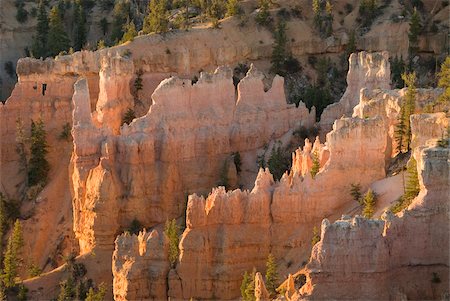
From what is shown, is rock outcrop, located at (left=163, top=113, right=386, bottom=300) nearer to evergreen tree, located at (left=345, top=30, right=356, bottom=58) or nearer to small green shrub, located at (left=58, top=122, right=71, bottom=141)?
small green shrub, located at (left=58, top=122, right=71, bottom=141)

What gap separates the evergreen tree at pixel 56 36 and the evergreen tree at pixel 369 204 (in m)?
32.6

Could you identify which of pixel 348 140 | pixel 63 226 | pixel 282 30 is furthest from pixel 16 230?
pixel 282 30

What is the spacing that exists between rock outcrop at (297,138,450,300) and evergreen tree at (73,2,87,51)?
40012 millimetres

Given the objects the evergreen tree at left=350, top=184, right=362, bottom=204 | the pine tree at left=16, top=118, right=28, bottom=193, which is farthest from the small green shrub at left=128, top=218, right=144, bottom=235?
the evergreen tree at left=350, top=184, right=362, bottom=204

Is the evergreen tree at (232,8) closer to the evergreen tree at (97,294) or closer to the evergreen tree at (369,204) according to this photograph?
the evergreen tree at (97,294)

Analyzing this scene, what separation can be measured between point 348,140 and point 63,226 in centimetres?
1851

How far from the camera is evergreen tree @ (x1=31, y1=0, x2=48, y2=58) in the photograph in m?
80.0

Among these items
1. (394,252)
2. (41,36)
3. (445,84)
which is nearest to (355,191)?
(394,252)

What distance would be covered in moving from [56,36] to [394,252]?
3992 cm

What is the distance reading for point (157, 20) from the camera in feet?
246

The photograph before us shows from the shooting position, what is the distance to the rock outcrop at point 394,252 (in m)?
42.7

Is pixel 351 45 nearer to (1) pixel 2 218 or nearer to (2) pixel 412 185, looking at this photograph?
(1) pixel 2 218

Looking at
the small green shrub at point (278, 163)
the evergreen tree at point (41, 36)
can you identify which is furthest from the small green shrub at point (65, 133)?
the small green shrub at point (278, 163)

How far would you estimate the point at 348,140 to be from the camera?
169ft
